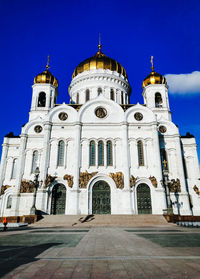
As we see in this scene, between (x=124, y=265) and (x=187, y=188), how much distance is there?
22194 mm

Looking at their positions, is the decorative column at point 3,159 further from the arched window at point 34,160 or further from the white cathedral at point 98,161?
the arched window at point 34,160

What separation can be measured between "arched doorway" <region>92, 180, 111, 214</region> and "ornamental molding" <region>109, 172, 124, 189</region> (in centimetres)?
109

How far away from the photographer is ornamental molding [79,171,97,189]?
21500 millimetres

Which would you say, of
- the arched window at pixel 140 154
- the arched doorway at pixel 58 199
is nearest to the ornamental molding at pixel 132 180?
the arched window at pixel 140 154

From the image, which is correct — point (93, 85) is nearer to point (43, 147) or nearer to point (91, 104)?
point (91, 104)

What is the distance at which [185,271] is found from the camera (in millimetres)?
3301

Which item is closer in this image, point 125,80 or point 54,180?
point 54,180

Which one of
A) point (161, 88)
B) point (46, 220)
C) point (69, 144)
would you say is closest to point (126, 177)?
point (69, 144)

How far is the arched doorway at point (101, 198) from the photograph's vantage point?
2128 centimetres

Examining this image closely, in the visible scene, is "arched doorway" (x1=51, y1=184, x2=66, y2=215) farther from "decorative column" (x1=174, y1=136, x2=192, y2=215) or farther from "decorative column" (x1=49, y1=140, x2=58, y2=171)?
"decorative column" (x1=174, y1=136, x2=192, y2=215)

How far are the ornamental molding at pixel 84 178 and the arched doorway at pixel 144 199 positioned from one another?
5.20 meters

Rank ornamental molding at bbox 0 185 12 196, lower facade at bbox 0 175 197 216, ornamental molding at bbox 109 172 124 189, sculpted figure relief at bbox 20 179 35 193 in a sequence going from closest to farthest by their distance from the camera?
lower facade at bbox 0 175 197 216 → ornamental molding at bbox 109 172 124 189 → sculpted figure relief at bbox 20 179 35 193 → ornamental molding at bbox 0 185 12 196

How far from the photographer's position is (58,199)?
70.5 ft

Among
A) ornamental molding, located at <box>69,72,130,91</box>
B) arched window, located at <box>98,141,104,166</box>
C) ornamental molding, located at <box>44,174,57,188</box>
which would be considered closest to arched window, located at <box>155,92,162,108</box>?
ornamental molding, located at <box>69,72,130,91</box>
